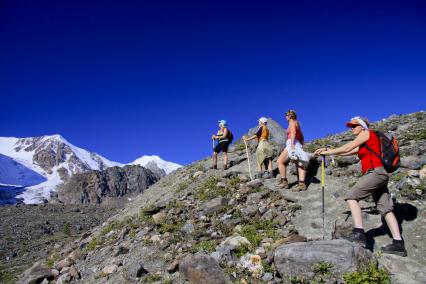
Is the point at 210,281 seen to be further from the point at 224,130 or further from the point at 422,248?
the point at 224,130

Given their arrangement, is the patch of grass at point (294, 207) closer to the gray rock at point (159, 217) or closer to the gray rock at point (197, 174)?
the gray rock at point (159, 217)

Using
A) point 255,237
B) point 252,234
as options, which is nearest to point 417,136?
point 252,234

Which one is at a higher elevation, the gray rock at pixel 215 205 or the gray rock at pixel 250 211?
the gray rock at pixel 215 205

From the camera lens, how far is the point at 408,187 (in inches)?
460

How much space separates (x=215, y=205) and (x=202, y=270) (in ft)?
16.0

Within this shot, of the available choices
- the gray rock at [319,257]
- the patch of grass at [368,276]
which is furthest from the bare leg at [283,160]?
the patch of grass at [368,276]

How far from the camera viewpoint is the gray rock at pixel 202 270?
29.1 ft

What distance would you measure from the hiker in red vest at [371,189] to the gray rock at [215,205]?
18.7ft

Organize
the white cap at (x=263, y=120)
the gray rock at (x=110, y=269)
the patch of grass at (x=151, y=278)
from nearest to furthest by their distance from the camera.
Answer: the patch of grass at (x=151, y=278) → the gray rock at (x=110, y=269) → the white cap at (x=263, y=120)

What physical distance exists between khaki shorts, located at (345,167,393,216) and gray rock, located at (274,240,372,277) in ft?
3.81

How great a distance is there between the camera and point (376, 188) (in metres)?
8.70

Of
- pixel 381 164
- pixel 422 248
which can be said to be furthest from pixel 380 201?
pixel 422 248

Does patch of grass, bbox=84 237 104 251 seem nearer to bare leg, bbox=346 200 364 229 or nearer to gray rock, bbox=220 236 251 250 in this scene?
gray rock, bbox=220 236 251 250

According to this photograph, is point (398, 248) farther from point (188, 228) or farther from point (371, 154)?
point (188, 228)
